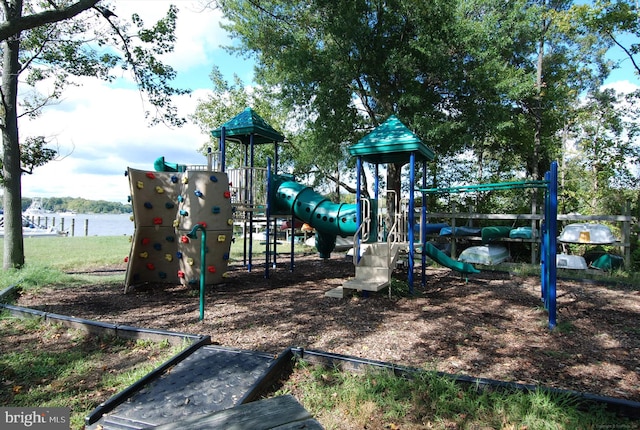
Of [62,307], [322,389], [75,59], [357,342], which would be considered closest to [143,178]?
[62,307]

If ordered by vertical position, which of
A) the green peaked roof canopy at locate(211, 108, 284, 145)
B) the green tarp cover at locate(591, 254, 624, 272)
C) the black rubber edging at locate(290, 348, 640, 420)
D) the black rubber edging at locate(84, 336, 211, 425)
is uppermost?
the green peaked roof canopy at locate(211, 108, 284, 145)

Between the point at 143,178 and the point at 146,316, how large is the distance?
10.2 feet

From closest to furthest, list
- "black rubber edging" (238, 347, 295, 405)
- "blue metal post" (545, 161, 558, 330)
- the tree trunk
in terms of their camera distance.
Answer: "black rubber edging" (238, 347, 295, 405) < "blue metal post" (545, 161, 558, 330) < the tree trunk

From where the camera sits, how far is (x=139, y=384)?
10.9 ft

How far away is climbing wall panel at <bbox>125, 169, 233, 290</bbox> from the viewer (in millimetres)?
7453

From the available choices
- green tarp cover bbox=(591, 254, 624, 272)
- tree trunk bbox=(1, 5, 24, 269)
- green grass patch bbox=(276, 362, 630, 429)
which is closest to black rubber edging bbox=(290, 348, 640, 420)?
green grass patch bbox=(276, 362, 630, 429)

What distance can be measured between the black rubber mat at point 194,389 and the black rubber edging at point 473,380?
452 millimetres

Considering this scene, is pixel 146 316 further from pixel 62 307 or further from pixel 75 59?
pixel 75 59

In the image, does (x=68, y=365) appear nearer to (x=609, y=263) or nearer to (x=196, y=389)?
(x=196, y=389)

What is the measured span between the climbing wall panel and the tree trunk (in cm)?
324

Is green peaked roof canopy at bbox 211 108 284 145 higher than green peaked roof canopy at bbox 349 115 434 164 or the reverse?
higher

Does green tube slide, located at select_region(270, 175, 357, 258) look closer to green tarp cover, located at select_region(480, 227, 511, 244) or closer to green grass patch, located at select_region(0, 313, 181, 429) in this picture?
green tarp cover, located at select_region(480, 227, 511, 244)

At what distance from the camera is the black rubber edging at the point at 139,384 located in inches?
114

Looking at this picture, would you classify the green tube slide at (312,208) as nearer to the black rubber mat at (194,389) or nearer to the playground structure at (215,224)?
the playground structure at (215,224)
